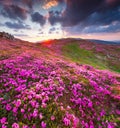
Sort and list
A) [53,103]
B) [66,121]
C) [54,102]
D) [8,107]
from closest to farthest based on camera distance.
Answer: [66,121] < [8,107] < [53,103] < [54,102]

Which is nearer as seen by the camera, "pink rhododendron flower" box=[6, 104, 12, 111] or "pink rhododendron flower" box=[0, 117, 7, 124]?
"pink rhododendron flower" box=[0, 117, 7, 124]

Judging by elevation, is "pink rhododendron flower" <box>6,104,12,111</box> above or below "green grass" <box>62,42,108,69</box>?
above

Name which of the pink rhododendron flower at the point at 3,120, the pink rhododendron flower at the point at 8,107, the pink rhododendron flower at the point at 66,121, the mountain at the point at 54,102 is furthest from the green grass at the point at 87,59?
the pink rhododendron flower at the point at 3,120

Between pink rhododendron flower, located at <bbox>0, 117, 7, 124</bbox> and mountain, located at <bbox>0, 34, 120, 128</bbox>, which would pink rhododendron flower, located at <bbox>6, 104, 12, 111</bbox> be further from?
pink rhododendron flower, located at <bbox>0, 117, 7, 124</bbox>

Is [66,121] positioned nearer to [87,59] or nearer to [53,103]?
[53,103]

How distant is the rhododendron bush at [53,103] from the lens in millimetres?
9531

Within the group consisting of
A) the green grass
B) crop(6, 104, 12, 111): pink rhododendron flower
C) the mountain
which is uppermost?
crop(6, 104, 12, 111): pink rhododendron flower

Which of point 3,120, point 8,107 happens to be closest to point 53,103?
point 8,107

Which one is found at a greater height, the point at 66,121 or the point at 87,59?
the point at 66,121

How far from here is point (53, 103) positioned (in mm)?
10938

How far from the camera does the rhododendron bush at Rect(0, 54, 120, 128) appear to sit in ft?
31.3

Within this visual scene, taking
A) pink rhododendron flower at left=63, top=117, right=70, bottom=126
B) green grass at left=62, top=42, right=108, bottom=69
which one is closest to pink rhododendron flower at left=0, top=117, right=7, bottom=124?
pink rhododendron flower at left=63, top=117, right=70, bottom=126

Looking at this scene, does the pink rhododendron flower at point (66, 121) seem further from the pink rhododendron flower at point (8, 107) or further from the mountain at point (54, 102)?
the pink rhododendron flower at point (8, 107)

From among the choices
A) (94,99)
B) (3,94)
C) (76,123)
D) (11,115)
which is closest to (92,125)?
(76,123)
